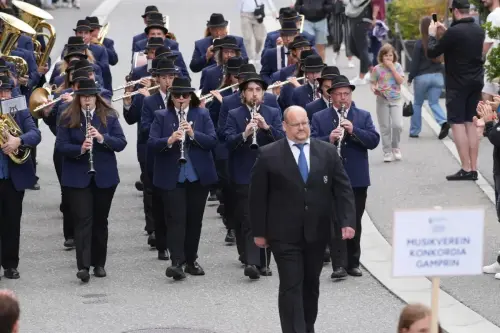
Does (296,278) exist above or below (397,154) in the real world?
above

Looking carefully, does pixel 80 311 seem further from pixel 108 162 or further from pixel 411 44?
pixel 411 44

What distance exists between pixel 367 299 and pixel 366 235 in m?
2.63

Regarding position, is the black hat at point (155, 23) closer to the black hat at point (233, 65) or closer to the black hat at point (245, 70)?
the black hat at point (233, 65)

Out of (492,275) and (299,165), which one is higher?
(299,165)

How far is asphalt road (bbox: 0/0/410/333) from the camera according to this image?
530 inches

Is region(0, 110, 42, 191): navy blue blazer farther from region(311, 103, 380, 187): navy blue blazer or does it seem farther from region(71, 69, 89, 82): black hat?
region(311, 103, 380, 187): navy blue blazer

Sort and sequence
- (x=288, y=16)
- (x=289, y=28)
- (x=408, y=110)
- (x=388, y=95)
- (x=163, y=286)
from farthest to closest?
(x=408, y=110), (x=288, y=16), (x=388, y=95), (x=289, y=28), (x=163, y=286)

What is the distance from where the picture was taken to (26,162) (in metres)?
15.2

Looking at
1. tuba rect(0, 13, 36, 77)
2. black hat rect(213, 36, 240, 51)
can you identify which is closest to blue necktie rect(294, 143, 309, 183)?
black hat rect(213, 36, 240, 51)

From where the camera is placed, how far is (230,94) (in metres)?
17.2

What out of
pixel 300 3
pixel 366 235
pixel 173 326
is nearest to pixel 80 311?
pixel 173 326

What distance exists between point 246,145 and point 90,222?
1.77m

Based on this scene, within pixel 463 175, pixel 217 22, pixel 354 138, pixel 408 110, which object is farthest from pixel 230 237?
pixel 408 110

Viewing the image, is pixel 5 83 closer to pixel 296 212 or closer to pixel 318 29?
pixel 296 212
